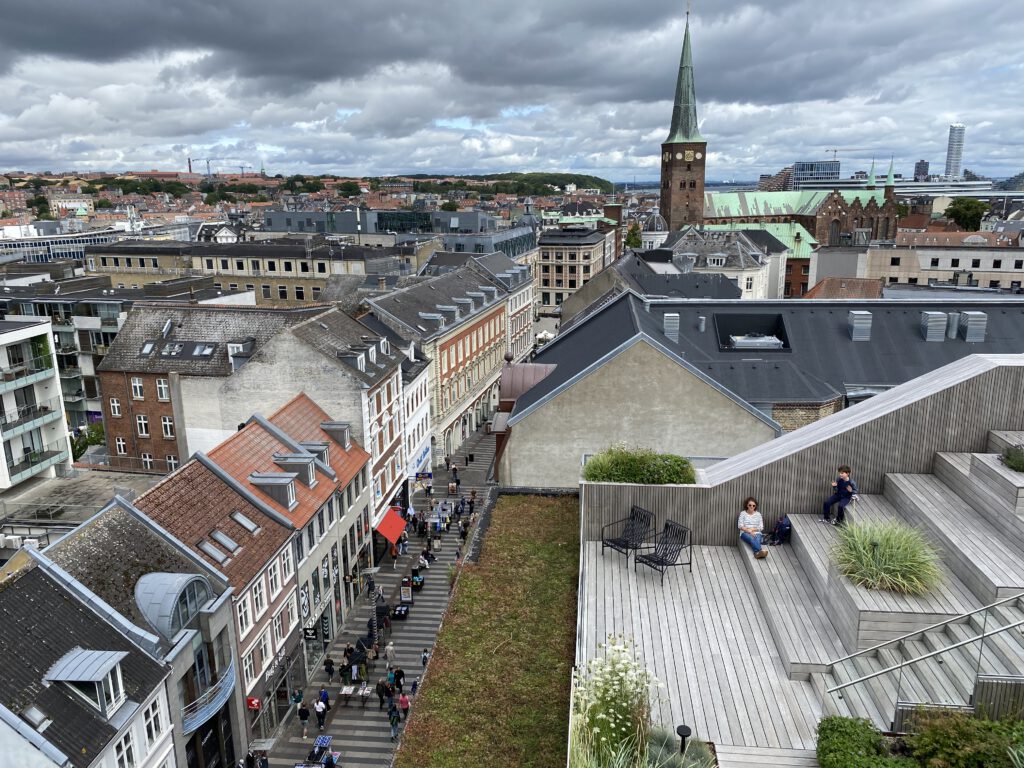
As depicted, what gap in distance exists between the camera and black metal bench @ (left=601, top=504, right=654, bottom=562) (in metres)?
14.8

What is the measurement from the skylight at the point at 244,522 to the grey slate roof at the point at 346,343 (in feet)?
36.9

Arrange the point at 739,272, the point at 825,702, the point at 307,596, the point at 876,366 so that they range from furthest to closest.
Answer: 1. the point at 739,272
2. the point at 876,366
3. the point at 307,596
4. the point at 825,702

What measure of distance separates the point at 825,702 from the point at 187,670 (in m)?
16.6

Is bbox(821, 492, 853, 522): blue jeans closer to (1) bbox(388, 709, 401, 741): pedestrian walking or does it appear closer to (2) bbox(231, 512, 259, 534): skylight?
(1) bbox(388, 709, 401, 741): pedestrian walking

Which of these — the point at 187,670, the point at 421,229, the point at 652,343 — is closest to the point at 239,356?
the point at 187,670

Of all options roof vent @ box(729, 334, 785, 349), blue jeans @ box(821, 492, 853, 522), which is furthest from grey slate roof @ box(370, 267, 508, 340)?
blue jeans @ box(821, 492, 853, 522)

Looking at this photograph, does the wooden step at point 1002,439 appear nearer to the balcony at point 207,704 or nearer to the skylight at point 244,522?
the balcony at point 207,704

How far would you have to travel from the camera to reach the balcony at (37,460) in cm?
3456

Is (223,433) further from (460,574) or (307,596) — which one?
(460,574)

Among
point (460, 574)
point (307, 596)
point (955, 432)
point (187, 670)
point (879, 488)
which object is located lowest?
point (307, 596)

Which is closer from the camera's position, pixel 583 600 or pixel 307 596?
pixel 583 600

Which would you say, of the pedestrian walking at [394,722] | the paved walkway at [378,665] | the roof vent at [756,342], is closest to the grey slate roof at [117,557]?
the paved walkway at [378,665]

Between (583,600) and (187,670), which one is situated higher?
(583,600)

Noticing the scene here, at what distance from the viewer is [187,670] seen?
19.3m
